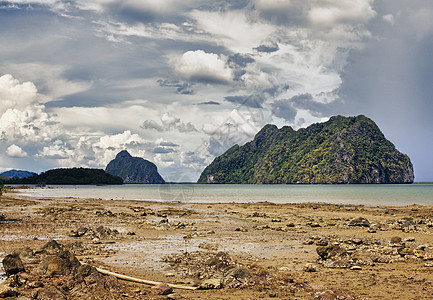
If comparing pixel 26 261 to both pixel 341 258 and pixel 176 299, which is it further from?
pixel 341 258

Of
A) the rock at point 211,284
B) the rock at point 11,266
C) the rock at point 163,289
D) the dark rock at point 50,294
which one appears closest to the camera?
the dark rock at point 50,294

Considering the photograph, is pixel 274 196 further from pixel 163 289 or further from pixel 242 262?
pixel 163 289

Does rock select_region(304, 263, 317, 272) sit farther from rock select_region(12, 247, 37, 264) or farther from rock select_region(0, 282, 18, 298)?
rock select_region(12, 247, 37, 264)

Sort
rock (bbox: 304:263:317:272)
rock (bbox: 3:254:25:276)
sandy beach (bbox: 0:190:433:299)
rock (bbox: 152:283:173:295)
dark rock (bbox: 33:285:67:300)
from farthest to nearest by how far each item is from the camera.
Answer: rock (bbox: 304:263:317:272) < rock (bbox: 3:254:25:276) < sandy beach (bbox: 0:190:433:299) < rock (bbox: 152:283:173:295) < dark rock (bbox: 33:285:67:300)

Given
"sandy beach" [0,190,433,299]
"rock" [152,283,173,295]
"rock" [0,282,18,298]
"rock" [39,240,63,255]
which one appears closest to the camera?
"rock" [0,282,18,298]

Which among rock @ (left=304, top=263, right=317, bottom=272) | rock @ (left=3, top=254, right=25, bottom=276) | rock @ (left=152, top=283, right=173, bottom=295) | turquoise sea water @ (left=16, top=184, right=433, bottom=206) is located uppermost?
rock @ (left=3, top=254, right=25, bottom=276)

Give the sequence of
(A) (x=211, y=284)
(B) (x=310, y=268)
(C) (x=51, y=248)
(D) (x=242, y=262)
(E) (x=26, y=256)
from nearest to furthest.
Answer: (A) (x=211, y=284) < (B) (x=310, y=268) < (E) (x=26, y=256) < (D) (x=242, y=262) < (C) (x=51, y=248)

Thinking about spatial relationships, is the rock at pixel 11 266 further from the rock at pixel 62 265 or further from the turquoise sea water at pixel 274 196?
the turquoise sea water at pixel 274 196

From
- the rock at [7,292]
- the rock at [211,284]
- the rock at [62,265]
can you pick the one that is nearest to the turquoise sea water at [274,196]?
the rock at [211,284]

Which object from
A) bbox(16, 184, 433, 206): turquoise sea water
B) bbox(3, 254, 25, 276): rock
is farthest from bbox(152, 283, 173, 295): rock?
bbox(16, 184, 433, 206): turquoise sea water

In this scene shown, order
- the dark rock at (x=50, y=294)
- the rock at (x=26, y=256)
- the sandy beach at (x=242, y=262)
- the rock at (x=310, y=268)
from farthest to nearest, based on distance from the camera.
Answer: the rock at (x=26, y=256), the rock at (x=310, y=268), the sandy beach at (x=242, y=262), the dark rock at (x=50, y=294)

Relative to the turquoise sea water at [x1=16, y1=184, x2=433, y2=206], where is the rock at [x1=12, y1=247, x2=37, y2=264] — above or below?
above

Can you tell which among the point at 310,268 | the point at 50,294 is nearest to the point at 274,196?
the point at 310,268

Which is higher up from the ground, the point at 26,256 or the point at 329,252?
the point at 329,252
